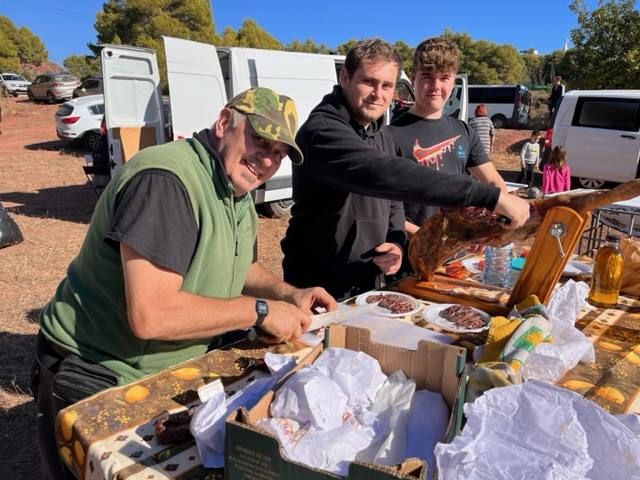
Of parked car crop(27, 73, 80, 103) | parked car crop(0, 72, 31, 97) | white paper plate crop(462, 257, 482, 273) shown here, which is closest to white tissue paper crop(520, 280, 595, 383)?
white paper plate crop(462, 257, 482, 273)

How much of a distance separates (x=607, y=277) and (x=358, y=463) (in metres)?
1.83

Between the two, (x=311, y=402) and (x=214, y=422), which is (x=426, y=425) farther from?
(x=214, y=422)

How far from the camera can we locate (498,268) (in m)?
2.51

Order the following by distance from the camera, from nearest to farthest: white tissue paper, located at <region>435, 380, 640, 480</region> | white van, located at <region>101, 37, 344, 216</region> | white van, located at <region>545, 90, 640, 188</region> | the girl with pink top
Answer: white tissue paper, located at <region>435, 380, 640, 480</region> < white van, located at <region>101, 37, 344, 216</region> < the girl with pink top < white van, located at <region>545, 90, 640, 188</region>

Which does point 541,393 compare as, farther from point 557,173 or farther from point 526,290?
point 557,173

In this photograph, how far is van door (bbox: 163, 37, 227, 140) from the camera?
6387 mm

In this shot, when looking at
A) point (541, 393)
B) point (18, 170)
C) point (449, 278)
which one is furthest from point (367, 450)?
point (18, 170)

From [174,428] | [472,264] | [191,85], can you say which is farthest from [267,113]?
[191,85]

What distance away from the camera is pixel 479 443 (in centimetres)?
100

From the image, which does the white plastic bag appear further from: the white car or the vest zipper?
the white car

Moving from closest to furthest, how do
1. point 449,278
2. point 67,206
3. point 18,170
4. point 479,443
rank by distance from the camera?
1. point 479,443
2. point 449,278
3. point 67,206
4. point 18,170

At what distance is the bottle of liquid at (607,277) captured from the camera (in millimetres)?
2232

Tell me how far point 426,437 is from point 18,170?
13.8 m

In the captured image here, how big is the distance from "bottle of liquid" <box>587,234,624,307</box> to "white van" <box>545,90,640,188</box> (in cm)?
962
